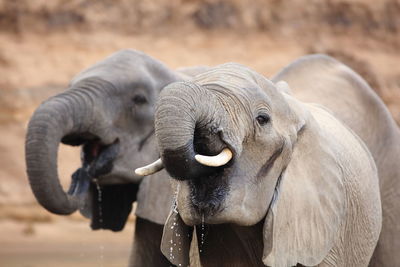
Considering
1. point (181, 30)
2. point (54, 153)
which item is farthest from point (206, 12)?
point (54, 153)

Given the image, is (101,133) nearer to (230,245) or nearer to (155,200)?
(155,200)

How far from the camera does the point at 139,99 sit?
21.6ft

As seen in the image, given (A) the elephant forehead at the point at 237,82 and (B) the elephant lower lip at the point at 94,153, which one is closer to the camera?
(A) the elephant forehead at the point at 237,82

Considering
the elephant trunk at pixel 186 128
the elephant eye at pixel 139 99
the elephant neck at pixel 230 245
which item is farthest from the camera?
the elephant eye at pixel 139 99

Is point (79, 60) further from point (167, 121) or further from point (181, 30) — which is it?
point (167, 121)

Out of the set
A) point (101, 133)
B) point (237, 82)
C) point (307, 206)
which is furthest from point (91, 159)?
point (237, 82)

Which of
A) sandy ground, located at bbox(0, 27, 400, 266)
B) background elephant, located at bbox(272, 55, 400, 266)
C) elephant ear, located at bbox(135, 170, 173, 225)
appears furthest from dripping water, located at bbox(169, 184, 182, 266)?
sandy ground, located at bbox(0, 27, 400, 266)

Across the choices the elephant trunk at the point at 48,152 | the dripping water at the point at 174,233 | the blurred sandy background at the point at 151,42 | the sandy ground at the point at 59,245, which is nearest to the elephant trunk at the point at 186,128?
the dripping water at the point at 174,233

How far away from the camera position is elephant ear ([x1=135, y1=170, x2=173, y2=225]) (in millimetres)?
6332

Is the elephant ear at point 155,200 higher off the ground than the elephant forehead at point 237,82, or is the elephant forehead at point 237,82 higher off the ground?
the elephant forehead at point 237,82

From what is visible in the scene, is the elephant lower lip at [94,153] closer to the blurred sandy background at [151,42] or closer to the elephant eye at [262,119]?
the elephant eye at [262,119]

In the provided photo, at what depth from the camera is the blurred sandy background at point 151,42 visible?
48.1ft

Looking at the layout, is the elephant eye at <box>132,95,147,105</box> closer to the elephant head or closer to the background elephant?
the elephant head

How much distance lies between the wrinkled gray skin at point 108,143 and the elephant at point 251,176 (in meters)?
1.73
